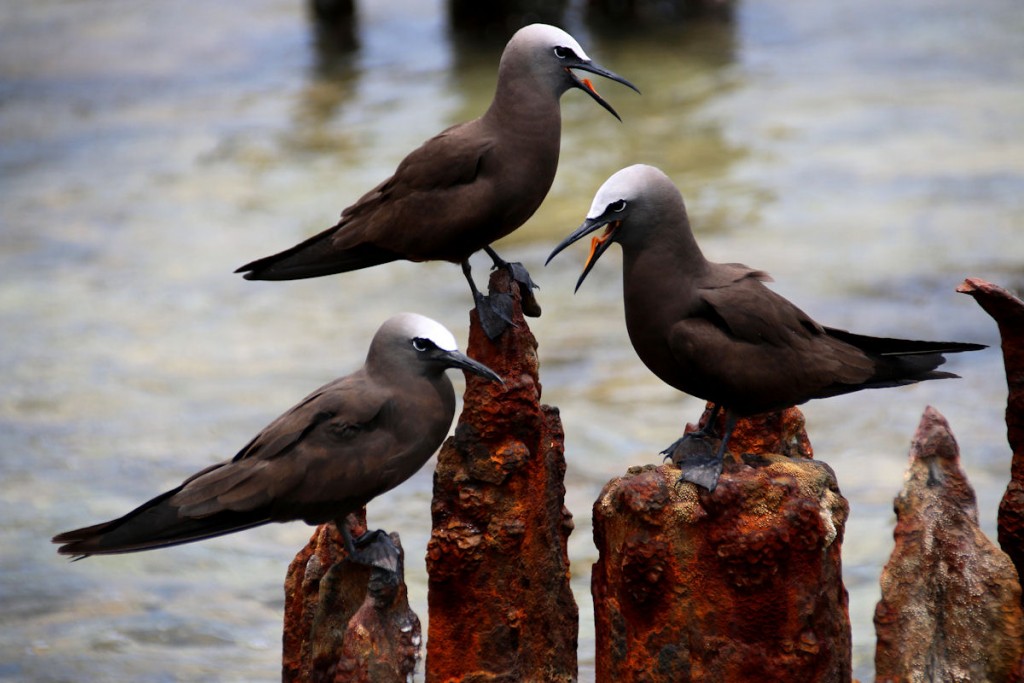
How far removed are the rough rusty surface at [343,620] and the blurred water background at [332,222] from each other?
3.86 m

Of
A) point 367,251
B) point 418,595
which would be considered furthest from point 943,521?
point 418,595

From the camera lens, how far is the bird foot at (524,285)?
7.20 m

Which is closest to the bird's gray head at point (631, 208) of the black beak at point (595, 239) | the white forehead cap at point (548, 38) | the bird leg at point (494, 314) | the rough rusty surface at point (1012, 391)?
the black beak at point (595, 239)

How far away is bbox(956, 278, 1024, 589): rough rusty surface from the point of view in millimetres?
6781

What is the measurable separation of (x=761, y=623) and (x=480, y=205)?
90.5 inches

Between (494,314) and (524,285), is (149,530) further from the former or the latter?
(524,285)

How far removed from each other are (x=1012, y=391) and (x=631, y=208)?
206cm

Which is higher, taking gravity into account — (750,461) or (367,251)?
(367,251)

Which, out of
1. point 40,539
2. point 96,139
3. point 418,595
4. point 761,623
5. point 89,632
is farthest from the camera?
point 96,139

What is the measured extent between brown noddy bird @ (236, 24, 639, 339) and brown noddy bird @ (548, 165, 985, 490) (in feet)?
2.46

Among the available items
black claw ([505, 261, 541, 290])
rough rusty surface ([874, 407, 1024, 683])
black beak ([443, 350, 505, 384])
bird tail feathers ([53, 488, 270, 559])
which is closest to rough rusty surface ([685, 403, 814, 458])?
rough rusty surface ([874, 407, 1024, 683])

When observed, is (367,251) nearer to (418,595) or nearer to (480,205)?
(480,205)

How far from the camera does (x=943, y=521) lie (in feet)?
23.6

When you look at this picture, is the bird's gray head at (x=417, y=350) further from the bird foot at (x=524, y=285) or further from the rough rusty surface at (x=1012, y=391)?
the rough rusty surface at (x=1012, y=391)
